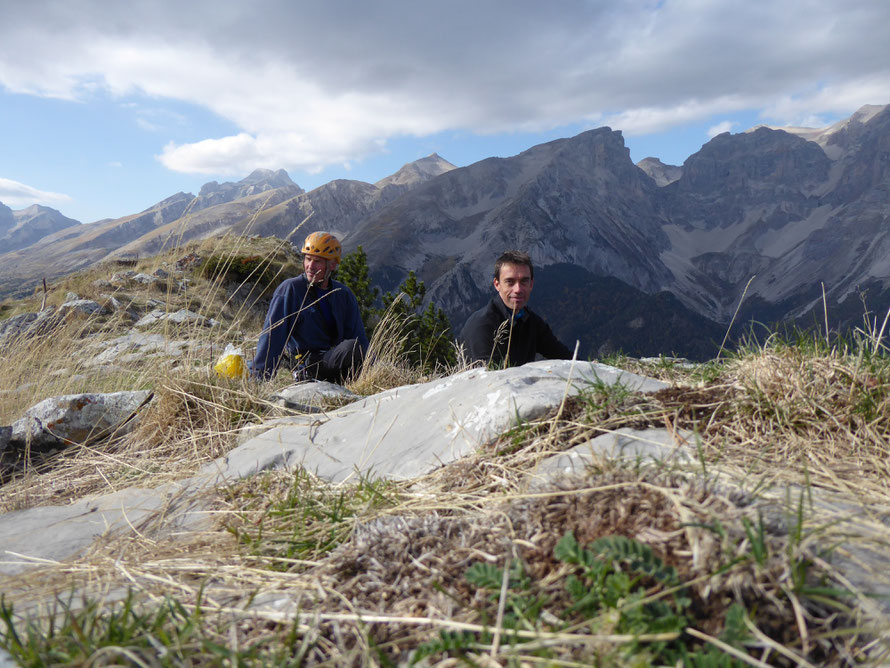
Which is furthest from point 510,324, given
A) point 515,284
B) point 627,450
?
point 627,450

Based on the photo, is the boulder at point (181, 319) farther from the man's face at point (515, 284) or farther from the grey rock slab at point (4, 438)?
the man's face at point (515, 284)

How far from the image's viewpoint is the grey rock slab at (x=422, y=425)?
85.1 inches

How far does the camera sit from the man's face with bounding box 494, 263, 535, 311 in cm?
555

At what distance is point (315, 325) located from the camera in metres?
6.72

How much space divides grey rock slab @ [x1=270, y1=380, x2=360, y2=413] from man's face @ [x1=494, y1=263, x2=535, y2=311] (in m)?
2.18

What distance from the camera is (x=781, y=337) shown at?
7.78ft

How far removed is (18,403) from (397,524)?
455cm

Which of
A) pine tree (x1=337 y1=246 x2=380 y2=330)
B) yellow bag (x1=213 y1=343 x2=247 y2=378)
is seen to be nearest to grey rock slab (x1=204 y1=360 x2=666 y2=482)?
yellow bag (x1=213 y1=343 x2=247 y2=378)

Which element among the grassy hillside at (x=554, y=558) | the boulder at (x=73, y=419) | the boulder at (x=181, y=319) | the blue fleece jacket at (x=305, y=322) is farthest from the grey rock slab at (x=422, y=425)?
the blue fleece jacket at (x=305, y=322)

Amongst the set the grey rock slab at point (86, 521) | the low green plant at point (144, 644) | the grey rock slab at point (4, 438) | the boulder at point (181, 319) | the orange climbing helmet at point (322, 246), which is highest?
the orange climbing helmet at point (322, 246)

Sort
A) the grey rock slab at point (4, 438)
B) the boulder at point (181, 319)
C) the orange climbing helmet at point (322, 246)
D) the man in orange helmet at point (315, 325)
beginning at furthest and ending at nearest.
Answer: the orange climbing helmet at point (322, 246) < the man in orange helmet at point (315, 325) < the boulder at point (181, 319) < the grey rock slab at point (4, 438)

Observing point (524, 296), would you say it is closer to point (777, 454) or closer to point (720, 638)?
point (777, 454)

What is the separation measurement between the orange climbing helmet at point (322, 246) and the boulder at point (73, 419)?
118 inches

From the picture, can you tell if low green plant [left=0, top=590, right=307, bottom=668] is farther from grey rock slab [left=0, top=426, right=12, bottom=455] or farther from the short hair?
the short hair
